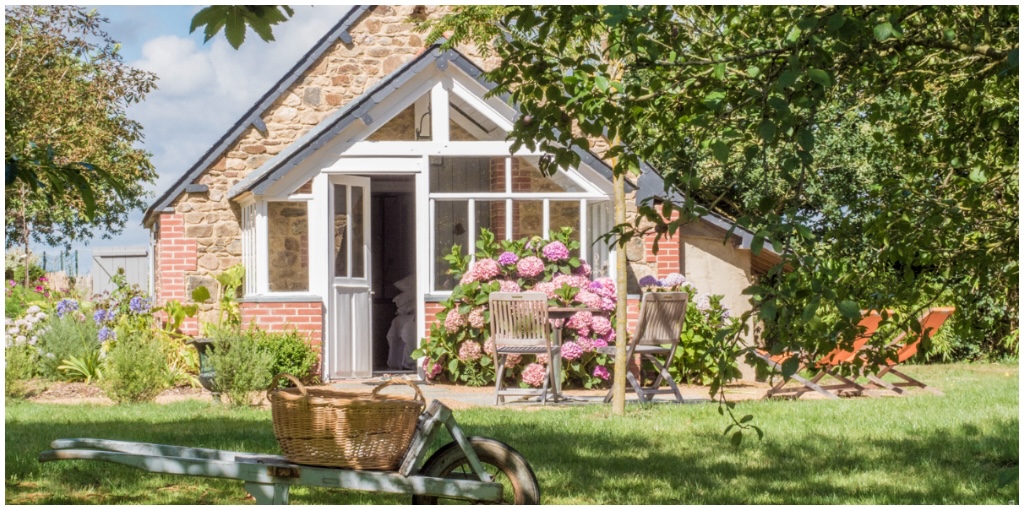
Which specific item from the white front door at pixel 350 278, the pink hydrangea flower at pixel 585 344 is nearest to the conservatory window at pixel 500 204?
the white front door at pixel 350 278

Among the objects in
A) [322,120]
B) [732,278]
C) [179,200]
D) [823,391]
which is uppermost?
[322,120]

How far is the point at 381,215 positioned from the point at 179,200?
2775mm

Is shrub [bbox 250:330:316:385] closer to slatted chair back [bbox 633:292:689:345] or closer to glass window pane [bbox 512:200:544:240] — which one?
glass window pane [bbox 512:200:544:240]

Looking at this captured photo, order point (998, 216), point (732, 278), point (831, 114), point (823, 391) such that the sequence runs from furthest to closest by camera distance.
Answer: point (831, 114)
point (732, 278)
point (823, 391)
point (998, 216)

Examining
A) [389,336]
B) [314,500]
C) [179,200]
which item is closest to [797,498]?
[314,500]

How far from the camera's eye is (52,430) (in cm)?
855

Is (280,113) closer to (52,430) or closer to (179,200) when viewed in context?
(179,200)

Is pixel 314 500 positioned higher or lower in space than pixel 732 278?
lower

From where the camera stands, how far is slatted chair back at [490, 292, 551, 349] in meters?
11.1

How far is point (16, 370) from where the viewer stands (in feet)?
37.6

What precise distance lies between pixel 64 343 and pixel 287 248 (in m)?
2.74

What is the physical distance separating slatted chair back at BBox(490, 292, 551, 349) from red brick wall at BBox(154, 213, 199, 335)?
507 centimetres

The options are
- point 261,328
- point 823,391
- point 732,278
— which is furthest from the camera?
point 732,278

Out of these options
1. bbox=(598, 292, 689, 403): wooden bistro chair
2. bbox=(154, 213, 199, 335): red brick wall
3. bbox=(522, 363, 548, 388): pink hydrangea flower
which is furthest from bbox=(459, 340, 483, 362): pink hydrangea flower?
bbox=(154, 213, 199, 335): red brick wall
